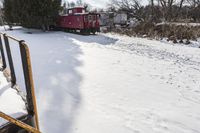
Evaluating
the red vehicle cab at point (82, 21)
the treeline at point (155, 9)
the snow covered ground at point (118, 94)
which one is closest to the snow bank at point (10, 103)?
the snow covered ground at point (118, 94)

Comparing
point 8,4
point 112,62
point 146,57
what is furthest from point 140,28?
point 8,4

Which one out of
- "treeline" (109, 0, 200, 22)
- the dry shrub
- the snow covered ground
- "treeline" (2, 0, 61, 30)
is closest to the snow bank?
the snow covered ground

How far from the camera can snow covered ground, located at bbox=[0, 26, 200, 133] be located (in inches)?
136

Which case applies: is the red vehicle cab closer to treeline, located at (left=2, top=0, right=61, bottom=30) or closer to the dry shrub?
treeline, located at (left=2, top=0, right=61, bottom=30)

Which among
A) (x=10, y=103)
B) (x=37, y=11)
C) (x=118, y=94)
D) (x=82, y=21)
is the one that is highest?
(x=37, y=11)

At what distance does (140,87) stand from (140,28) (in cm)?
1297

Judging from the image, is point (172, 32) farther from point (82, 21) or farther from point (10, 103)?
point (10, 103)

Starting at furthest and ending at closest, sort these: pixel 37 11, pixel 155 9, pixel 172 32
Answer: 1. pixel 155 9
2. pixel 37 11
3. pixel 172 32

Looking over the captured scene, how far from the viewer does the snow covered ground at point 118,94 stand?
3.45 m

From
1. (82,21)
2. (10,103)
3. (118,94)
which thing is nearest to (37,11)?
(82,21)

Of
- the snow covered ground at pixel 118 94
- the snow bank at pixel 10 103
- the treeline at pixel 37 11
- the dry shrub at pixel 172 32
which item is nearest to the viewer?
the snow bank at pixel 10 103

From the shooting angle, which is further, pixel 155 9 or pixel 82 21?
pixel 155 9

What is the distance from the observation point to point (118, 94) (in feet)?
15.3

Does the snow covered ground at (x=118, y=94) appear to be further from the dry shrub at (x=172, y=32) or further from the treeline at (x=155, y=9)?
the treeline at (x=155, y=9)
